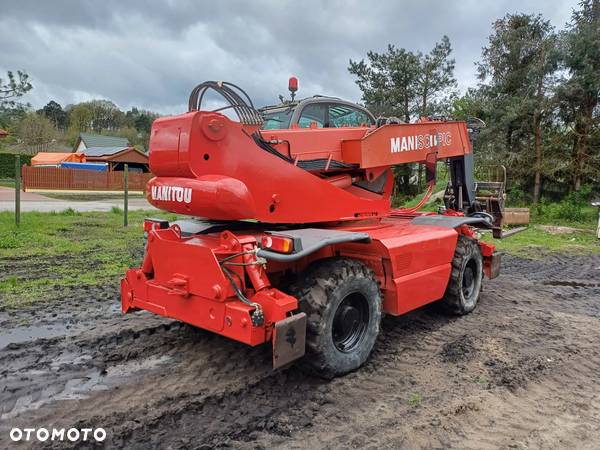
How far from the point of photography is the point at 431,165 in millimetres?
6352

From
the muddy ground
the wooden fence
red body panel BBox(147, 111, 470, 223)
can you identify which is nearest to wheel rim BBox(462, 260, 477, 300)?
the muddy ground

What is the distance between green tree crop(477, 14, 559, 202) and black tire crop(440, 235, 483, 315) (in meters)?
12.1

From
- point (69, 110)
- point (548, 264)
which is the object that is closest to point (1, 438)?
point (548, 264)

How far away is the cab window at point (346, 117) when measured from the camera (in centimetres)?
550

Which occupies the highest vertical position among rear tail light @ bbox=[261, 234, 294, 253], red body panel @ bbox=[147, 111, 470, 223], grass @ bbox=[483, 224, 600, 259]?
red body panel @ bbox=[147, 111, 470, 223]

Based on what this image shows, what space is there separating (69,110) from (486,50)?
8269 centimetres

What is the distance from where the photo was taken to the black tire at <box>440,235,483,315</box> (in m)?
5.79

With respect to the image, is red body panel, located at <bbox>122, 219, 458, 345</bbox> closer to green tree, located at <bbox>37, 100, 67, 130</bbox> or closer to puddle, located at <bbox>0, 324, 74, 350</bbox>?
puddle, located at <bbox>0, 324, 74, 350</bbox>

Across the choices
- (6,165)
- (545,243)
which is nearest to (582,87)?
→ (545,243)


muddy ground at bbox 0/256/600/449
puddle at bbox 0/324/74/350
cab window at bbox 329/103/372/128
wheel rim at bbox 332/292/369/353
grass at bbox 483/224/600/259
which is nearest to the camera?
muddy ground at bbox 0/256/600/449

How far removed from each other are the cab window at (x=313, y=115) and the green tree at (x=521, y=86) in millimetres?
13348

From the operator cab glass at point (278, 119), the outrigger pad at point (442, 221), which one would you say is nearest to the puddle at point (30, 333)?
the operator cab glass at point (278, 119)

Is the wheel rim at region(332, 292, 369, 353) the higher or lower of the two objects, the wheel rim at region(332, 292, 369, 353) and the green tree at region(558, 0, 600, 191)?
the lower

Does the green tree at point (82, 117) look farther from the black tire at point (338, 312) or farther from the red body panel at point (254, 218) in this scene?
the black tire at point (338, 312)
